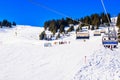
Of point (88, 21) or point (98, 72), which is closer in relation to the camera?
point (98, 72)

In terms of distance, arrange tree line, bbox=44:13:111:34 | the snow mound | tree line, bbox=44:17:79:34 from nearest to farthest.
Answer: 1. the snow mound
2. tree line, bbox=44:13:111:34
3. tree line, bbox=44:17:79:34

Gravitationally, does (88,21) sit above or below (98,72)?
above

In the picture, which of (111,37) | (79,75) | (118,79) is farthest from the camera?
(111,37)

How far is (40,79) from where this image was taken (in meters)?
20.6

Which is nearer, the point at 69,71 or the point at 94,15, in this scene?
the point at 69,71

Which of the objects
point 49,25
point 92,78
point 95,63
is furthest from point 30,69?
point 49,25

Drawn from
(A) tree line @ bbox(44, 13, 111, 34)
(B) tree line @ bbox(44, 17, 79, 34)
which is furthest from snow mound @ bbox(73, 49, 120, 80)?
(B) tree line @ bbox(44, 17, 79, 34)

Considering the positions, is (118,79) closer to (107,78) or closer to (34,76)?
(107,78)

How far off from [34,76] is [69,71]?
10.8 ft

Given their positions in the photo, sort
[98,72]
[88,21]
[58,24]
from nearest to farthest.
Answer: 1. [98,72]
2. [88,21]
3. [58,24]

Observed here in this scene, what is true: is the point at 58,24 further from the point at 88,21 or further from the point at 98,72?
the point at 98,72

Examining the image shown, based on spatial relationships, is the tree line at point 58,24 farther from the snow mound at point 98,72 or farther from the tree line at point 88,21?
the snow mound at point 98,72

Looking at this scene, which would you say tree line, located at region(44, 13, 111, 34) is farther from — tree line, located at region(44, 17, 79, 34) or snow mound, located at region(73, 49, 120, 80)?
snow mound, located at region(73, 49, 120, 80)

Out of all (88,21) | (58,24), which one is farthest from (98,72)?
(58,24)
